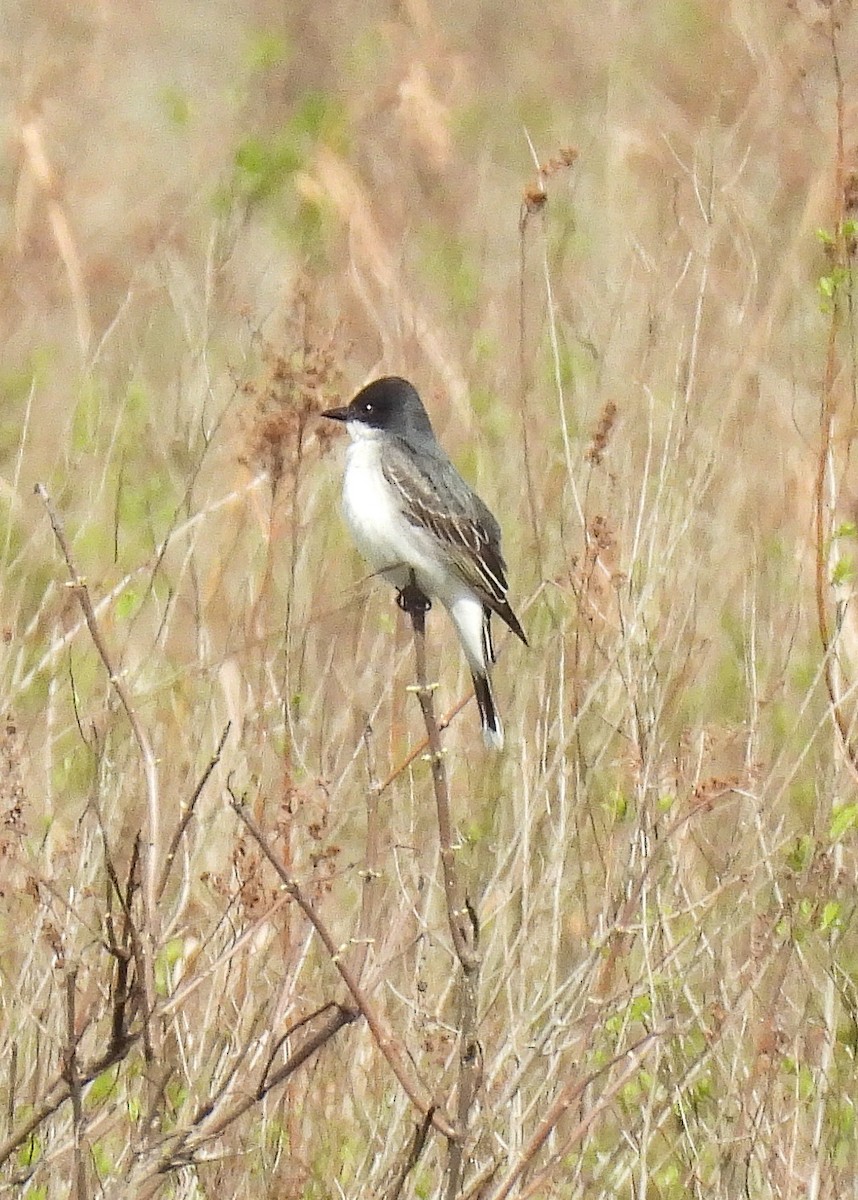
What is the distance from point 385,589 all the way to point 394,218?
15.2 ft

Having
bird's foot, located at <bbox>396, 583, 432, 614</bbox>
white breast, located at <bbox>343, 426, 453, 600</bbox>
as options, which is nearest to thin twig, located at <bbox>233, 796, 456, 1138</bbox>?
bird's foot, located at <bbox>396, 583, 432, 614</bbox>

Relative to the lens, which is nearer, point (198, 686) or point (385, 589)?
point (198, 686)

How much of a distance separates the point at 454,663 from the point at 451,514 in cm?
51

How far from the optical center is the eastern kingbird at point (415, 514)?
491 cm

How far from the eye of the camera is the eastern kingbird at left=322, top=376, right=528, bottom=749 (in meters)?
4.91

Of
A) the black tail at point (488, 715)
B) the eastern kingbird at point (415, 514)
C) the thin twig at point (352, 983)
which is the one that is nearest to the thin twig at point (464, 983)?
the thin twig at point (352, 983)

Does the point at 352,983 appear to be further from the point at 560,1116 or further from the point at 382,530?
the point at 382,530

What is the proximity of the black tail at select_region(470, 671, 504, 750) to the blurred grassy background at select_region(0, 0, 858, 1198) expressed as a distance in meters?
0.07

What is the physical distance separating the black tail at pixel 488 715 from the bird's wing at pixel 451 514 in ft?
1.23

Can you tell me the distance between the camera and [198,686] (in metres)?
4.24

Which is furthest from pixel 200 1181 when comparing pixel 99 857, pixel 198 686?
pixel 198 686

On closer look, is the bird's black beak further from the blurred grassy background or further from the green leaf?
the green leaf

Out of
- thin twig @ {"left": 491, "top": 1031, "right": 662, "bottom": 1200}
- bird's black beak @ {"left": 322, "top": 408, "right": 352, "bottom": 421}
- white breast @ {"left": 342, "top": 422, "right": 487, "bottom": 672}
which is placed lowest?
thin twig @ {"left": 491, "top": 1031, "right": 662, "bottom": 1200}

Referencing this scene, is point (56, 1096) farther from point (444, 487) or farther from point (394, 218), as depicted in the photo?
point (394, 218)
